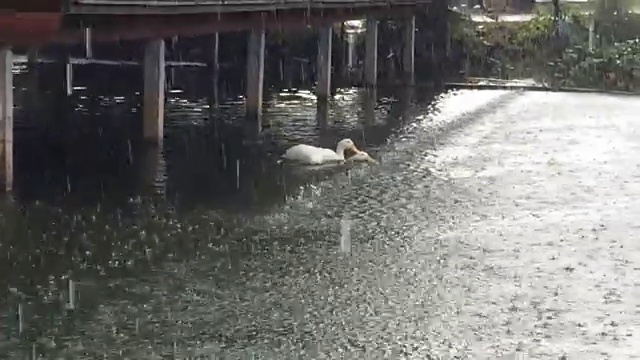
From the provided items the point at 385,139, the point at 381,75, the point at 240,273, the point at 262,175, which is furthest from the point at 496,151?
the point at 381,75

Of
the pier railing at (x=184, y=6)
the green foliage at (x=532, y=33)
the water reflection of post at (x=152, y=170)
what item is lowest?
the water reflection of post at (x=152, y=170)

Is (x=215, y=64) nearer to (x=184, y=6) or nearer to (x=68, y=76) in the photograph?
(x=68, y=76)

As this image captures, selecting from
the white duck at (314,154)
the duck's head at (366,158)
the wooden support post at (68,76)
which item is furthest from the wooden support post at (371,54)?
the white duck at (314,154)

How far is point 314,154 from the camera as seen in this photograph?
32.2 meters

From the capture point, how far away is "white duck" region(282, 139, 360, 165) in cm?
3203

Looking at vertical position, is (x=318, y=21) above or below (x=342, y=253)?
above

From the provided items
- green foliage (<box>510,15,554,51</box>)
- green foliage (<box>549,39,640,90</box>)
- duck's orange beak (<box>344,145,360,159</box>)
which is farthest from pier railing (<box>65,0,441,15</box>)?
green foliage (<box>510,15,554,51</box>)

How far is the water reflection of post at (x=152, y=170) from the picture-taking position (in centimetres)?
2771

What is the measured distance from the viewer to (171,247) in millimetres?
21641

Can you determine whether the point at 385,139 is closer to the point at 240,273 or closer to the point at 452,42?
the point at 240,273

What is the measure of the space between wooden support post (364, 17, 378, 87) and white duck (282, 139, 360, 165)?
22453mm

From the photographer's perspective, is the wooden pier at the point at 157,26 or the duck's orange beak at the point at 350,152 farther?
the duck's orange beak at the point at 350,152

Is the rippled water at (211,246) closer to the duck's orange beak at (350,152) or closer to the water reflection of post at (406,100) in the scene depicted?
the duck's orange beak at (350,152)

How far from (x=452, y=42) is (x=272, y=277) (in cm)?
4548
